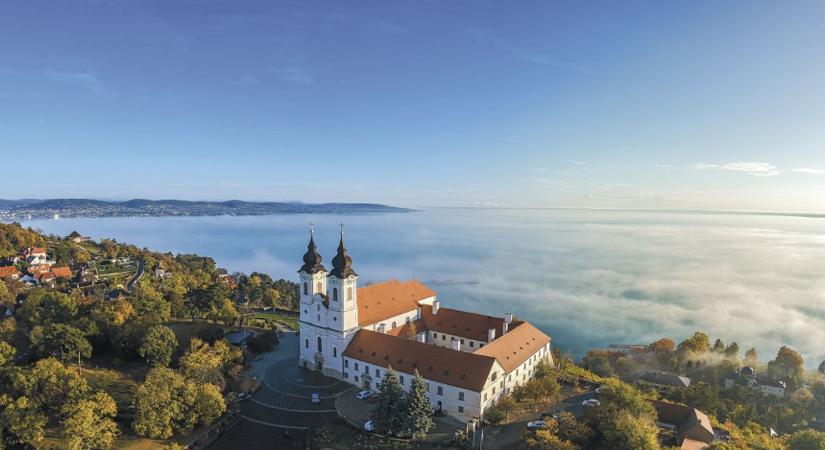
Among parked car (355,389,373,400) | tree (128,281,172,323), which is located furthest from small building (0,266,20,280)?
parked car (355,389,373,400)

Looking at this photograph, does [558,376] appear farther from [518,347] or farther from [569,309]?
[569,309]

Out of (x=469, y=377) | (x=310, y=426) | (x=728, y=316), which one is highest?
(x=469, y=377)

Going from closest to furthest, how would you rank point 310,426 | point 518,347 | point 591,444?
1. point 591,444
2. point 310,426
3. point 518,347

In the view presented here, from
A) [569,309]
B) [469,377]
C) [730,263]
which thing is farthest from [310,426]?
[730,263]

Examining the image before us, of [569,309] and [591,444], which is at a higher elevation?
[591,444]

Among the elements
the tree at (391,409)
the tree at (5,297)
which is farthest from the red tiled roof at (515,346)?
the tree at (5,297)

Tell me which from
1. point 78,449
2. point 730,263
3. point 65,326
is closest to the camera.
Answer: point 78,449

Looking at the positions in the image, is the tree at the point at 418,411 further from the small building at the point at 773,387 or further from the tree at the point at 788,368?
the tree at the point at 788,368

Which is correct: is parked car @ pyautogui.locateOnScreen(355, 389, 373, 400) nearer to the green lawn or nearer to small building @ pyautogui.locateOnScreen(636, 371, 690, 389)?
the green lawn
